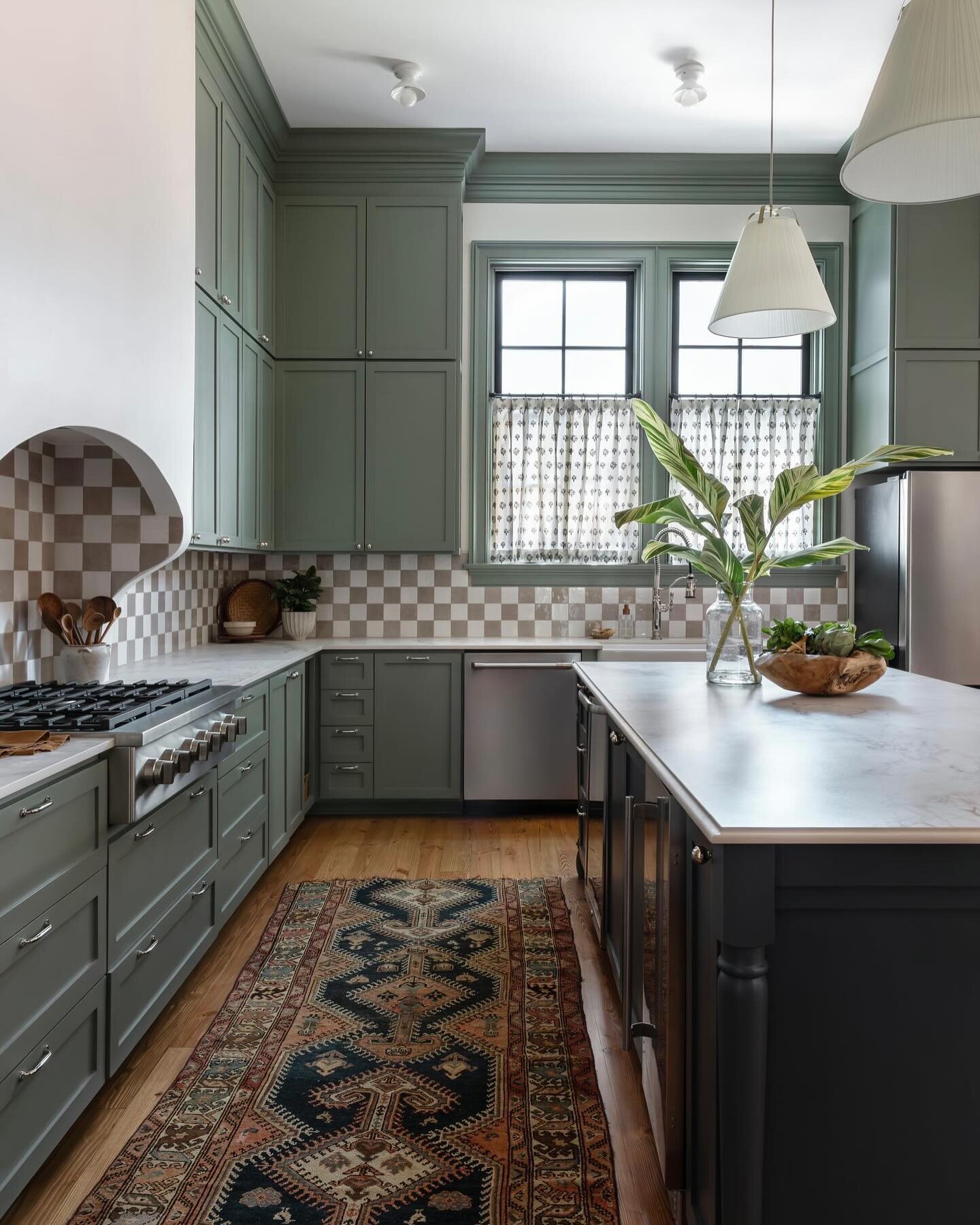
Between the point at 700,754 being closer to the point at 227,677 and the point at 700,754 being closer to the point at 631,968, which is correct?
the point at 631,968

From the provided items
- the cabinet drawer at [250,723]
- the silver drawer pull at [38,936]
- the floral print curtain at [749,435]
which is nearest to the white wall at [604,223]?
the floral print curtain at [749,435]

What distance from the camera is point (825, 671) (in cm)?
233

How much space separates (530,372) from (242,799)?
2935 millimetres

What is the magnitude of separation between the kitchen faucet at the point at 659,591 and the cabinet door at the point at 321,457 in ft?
5.17

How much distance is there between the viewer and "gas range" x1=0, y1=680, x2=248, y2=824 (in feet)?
6.42

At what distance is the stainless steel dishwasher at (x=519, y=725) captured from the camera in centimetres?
429

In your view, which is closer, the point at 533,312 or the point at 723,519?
the point at 723,519

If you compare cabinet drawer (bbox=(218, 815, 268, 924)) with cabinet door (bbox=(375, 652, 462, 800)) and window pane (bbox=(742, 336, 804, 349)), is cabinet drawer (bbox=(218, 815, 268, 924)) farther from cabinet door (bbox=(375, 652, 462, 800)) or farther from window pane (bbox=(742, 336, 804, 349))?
window pane (bbox=(742, 336, 804, 349))

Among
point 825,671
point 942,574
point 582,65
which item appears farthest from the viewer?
point 942,574

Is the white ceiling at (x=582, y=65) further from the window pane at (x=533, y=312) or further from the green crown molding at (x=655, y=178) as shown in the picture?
the window pane at (x=533, y=312)

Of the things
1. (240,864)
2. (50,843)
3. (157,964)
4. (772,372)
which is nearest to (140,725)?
(50,843)

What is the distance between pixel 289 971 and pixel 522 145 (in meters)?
4.13

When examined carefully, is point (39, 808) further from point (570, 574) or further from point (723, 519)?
point (570, 574)

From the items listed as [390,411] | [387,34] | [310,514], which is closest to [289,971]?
[310,514]
